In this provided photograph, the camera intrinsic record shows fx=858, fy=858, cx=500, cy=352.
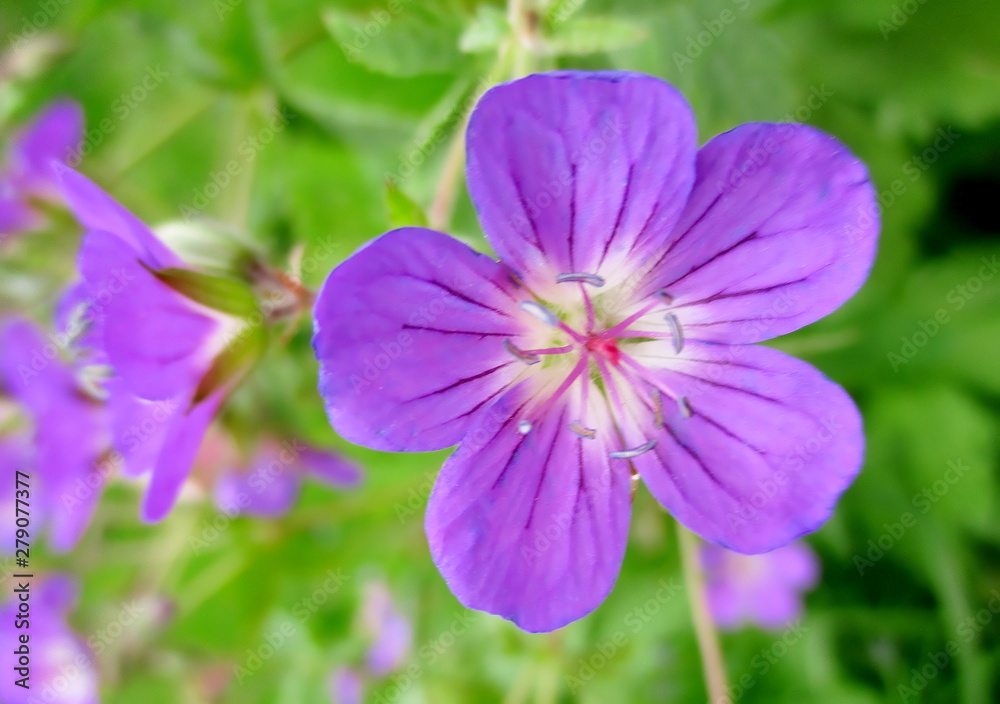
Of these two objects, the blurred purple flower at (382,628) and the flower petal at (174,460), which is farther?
the blurred purple flower at (382,628)

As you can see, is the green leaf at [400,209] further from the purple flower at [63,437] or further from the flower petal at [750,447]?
the purple flower at [63,437]

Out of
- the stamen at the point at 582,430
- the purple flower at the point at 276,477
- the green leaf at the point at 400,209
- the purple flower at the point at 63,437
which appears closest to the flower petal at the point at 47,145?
the purple flower at the point at 63,437

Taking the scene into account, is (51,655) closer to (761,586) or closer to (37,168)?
(37,168)

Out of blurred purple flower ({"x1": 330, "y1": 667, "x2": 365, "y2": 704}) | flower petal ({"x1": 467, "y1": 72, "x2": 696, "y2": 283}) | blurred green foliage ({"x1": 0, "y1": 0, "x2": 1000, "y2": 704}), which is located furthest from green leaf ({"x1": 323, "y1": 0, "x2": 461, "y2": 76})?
blurred purple flower ({"x1": 330, "y1": 667, "x2": 365, "y2": 704})

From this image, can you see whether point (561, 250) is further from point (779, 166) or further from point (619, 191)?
point (779, 166)

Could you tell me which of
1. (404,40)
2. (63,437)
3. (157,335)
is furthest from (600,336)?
(63,437)

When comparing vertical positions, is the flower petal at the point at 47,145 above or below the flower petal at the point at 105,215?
below

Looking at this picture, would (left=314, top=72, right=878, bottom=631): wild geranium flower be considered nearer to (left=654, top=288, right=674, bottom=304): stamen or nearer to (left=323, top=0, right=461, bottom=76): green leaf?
(left=654, top=288, right=674, bottom=304): stamen
